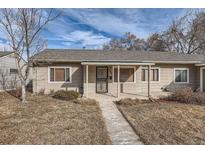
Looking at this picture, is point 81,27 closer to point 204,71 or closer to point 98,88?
point 98,88

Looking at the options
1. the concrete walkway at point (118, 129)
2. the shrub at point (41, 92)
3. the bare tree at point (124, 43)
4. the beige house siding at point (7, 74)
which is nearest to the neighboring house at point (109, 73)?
the shrub at point (41, 92)

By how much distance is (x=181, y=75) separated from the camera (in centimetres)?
1739

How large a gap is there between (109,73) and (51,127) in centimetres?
956

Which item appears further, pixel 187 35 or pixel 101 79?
pixel 187 35

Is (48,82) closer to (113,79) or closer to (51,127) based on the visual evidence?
(113,79)

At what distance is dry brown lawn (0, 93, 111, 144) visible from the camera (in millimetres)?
5473

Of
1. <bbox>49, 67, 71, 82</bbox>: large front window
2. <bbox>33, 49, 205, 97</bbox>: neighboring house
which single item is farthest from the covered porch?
<bbox>49, 67, 71, 82</bbox>: large front window

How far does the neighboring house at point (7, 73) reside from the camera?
18188mm

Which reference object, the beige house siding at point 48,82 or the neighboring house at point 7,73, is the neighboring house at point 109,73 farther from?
the neighboring house at point 7,73

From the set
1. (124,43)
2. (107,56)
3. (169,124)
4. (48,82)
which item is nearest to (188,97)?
(169,124)

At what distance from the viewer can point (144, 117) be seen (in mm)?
8039

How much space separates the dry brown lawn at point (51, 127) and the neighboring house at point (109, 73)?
5.73 metres

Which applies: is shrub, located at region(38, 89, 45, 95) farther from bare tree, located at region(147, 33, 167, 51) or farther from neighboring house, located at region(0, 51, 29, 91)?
bare tree, located at region(147, 33, 167, 51)
